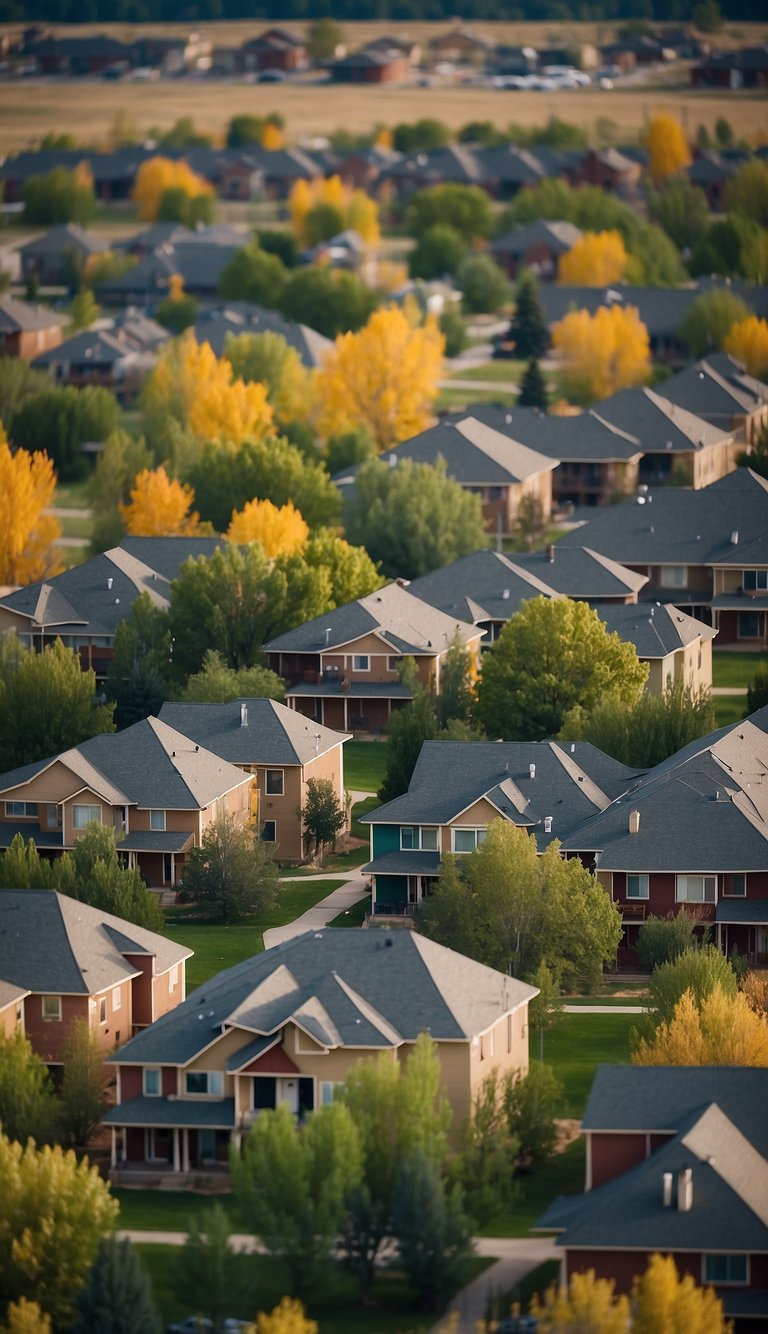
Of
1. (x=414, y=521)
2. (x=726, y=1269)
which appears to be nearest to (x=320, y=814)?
(x=414, y=521)

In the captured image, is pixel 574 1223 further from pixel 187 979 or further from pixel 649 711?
pixel 649 711

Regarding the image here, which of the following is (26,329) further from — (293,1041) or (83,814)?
(293,1041)

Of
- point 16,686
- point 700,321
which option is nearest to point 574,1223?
point 16,686

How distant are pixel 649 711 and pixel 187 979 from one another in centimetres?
2024

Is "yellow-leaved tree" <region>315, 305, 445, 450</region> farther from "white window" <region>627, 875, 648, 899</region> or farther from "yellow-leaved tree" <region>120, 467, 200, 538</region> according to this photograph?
"white window" <region>627, 875, 648, 899</region>

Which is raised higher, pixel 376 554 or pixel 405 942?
pixel 405 942

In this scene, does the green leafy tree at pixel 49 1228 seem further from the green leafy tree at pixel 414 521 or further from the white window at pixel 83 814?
the green leafy tree at pixel 414 521

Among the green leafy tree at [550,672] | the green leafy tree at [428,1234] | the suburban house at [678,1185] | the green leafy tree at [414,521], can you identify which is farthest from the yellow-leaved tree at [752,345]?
the green leafy tree at [428,1234]

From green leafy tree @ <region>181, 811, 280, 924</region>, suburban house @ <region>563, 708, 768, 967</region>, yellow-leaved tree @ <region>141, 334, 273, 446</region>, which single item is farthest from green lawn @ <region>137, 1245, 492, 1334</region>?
yellow-leaved tree @ <region>141, 334, 273, 446</region>

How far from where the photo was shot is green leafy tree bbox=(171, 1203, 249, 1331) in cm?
6056

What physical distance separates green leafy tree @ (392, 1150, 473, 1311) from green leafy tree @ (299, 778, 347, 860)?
34040mm

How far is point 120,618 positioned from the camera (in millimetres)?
117188

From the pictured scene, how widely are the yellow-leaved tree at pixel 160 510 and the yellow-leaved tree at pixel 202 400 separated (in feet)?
37.8

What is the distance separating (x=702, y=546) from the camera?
417ft
